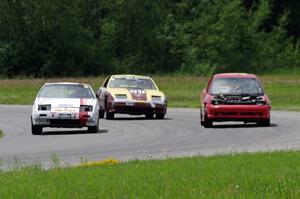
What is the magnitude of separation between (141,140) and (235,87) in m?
6.24

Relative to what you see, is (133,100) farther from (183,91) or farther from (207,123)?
(183,91)

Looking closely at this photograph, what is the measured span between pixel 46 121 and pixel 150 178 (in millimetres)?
12730

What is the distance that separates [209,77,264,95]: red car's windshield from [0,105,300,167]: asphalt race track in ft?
3.26

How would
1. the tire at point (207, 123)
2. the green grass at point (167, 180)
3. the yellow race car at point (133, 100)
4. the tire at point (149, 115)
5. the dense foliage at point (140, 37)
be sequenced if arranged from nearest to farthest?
1. the green grass at point (167, 180)
2. the tire at point (207, 123)
3. the yellow race car at point (133, 100)
4. the tire at point (149, 115)
5. the dense foliage at point (140, 37)

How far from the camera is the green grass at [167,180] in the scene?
10875mm

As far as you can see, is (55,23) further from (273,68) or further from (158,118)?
(158,118)

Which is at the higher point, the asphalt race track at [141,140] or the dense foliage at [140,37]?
the asphalt race track at [141,140]

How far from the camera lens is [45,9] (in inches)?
3265

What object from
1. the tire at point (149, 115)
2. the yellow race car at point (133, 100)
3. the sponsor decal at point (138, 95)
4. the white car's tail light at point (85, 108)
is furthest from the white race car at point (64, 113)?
the tire at point (149, 115)

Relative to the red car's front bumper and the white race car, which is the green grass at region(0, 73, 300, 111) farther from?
the white race car

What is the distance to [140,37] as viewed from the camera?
296 feet

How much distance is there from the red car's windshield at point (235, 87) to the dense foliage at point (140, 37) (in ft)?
176

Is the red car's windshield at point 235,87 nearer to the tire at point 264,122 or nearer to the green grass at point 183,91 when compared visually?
the tire at point 264,122

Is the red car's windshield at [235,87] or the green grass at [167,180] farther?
the red car's windshield at [235,87]
